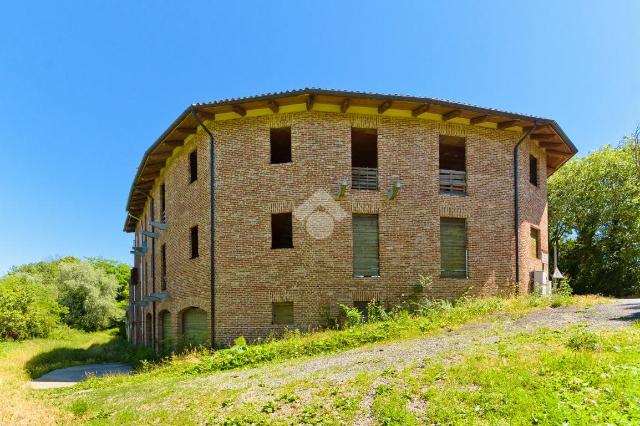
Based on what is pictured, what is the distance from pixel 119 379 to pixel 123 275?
50.8 metres

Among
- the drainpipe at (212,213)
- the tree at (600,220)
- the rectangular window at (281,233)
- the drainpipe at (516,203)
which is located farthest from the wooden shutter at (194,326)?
the tree at (600,220)

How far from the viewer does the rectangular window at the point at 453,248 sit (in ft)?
54.7

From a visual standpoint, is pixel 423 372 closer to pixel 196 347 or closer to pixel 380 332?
pixel 380 332

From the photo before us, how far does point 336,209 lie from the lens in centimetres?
1588

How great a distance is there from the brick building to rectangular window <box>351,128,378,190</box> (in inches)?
2.2

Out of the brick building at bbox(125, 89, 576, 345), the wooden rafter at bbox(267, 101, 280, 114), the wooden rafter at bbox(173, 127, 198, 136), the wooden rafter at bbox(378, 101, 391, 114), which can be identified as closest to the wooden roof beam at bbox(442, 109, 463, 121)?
the brick building at bbox(125, 89, 576, 345)

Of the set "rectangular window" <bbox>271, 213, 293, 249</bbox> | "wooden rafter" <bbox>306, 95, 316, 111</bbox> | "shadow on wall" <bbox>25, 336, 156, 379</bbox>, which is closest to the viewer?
"wooden rafter" <bbox>306, 95, 316, 111</bbox>

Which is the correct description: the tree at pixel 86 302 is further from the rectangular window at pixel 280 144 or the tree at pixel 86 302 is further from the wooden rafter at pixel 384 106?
the wooden rafter at pixel 384 106

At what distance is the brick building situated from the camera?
15.6m

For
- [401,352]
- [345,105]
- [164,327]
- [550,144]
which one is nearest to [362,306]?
[401,352]

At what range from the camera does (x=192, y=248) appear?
1806cm

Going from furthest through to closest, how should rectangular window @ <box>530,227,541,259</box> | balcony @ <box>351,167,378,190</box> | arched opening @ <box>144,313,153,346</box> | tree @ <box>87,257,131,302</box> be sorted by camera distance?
tree @ <box>87,257,131,302</box>, arched opening @ <box>144,313,153,346</box>, rectangular window @ <box>530,227,541,259</box>, balcony @ <box>351,167,378,190</box>

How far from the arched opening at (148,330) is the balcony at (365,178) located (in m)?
12.9

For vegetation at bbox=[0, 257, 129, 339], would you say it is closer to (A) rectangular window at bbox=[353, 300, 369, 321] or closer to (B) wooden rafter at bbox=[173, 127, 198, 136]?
(B) wooden rafter at bbox=[173, 127, 198, 136]
